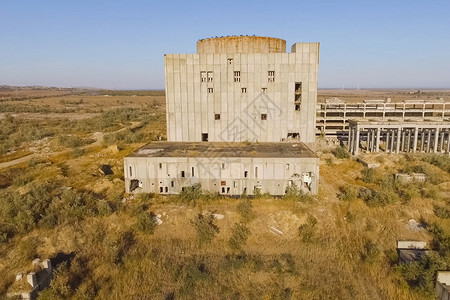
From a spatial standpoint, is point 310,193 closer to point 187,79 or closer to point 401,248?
point 401,248

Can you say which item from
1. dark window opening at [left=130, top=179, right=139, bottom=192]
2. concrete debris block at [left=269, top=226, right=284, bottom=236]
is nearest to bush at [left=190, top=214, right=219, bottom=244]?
concrete debris block at [left=269, top=226, right=284, bottom=236]

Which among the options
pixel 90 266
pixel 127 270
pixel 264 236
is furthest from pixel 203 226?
pixel 90 266

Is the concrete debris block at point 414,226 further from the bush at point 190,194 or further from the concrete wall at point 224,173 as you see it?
the bush at point 190,194

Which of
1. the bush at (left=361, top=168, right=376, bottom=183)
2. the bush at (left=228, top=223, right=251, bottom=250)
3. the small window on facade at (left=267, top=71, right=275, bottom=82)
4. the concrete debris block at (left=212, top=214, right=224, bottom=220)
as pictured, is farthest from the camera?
the small window on facade at (left=267, top=71, right=275, bottom=82)

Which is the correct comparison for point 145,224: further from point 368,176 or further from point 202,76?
point 368,176

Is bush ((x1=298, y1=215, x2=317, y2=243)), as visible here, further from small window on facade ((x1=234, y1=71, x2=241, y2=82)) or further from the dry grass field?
small window on facade ((x1=234, y1=71, x2=241, y2=82))

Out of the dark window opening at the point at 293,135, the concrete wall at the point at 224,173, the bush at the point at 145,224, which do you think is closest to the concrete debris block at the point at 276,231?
the concrete wall at the point at 224,173
